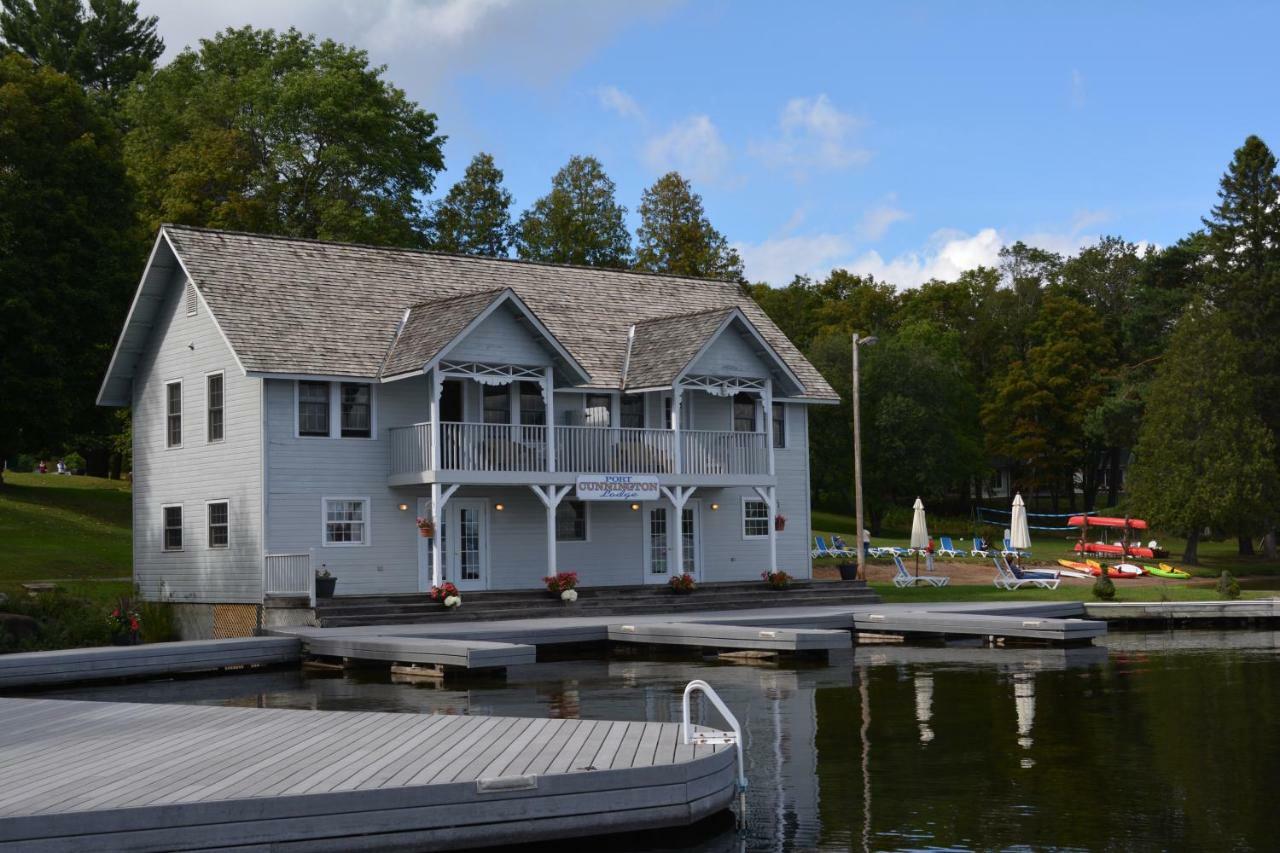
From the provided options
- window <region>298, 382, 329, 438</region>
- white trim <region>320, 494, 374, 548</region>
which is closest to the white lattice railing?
white trim <region>320, 494, 374, 548</region>

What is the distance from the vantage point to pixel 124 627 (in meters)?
27.1

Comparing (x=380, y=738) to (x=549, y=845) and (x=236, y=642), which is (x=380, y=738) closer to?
(x=549, y=845)

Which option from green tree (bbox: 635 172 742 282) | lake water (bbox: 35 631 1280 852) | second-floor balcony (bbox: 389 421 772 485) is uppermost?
green tree (bbox: 635 172 742 282)

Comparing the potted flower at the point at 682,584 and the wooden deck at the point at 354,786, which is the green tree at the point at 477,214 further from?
the wooden deck at the point at 354,786

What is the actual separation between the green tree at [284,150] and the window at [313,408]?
18296 millimetres

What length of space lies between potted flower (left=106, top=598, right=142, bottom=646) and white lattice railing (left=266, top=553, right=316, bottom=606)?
266cm

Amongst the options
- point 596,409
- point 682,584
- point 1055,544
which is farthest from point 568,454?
point 1055,544

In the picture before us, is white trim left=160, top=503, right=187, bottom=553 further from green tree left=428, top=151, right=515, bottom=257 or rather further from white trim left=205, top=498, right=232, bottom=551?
green tree left=428, top=151, right=515, bottom=257

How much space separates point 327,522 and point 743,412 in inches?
457

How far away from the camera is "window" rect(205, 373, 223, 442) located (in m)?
31.5

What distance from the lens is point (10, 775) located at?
37.9 ft

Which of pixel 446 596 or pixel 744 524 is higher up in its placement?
pixel 744 524

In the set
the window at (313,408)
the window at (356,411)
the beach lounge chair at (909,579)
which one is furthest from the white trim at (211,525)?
the beach lounge chair at (909,579)

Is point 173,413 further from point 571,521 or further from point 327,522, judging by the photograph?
point 571,521
